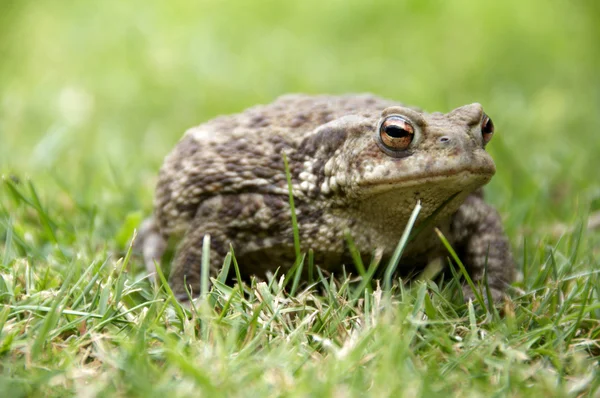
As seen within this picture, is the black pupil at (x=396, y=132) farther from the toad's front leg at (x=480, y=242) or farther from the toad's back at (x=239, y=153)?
the toad's front leg at (x=480, y=242)

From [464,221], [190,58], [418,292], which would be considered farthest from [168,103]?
[418,292]

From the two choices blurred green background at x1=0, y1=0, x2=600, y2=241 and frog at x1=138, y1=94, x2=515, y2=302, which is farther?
blurred green background at x1=0, y1=0, x2=600, y2=241

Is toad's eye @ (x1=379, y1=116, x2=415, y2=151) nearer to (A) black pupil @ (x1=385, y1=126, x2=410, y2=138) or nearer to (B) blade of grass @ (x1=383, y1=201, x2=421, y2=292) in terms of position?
(A) black pupil @ (x1=385, y1=126, x2=410, y2=138)

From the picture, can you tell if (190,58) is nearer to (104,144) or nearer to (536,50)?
(104,144)

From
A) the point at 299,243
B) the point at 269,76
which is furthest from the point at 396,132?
the point at 269,76

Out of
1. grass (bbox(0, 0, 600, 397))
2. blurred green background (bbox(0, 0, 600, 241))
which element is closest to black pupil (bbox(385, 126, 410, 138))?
grass (bbox(0, 0, 600, 397))

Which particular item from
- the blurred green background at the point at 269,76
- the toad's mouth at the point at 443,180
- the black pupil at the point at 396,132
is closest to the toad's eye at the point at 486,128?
the toad's mouth at the point at 443,180
